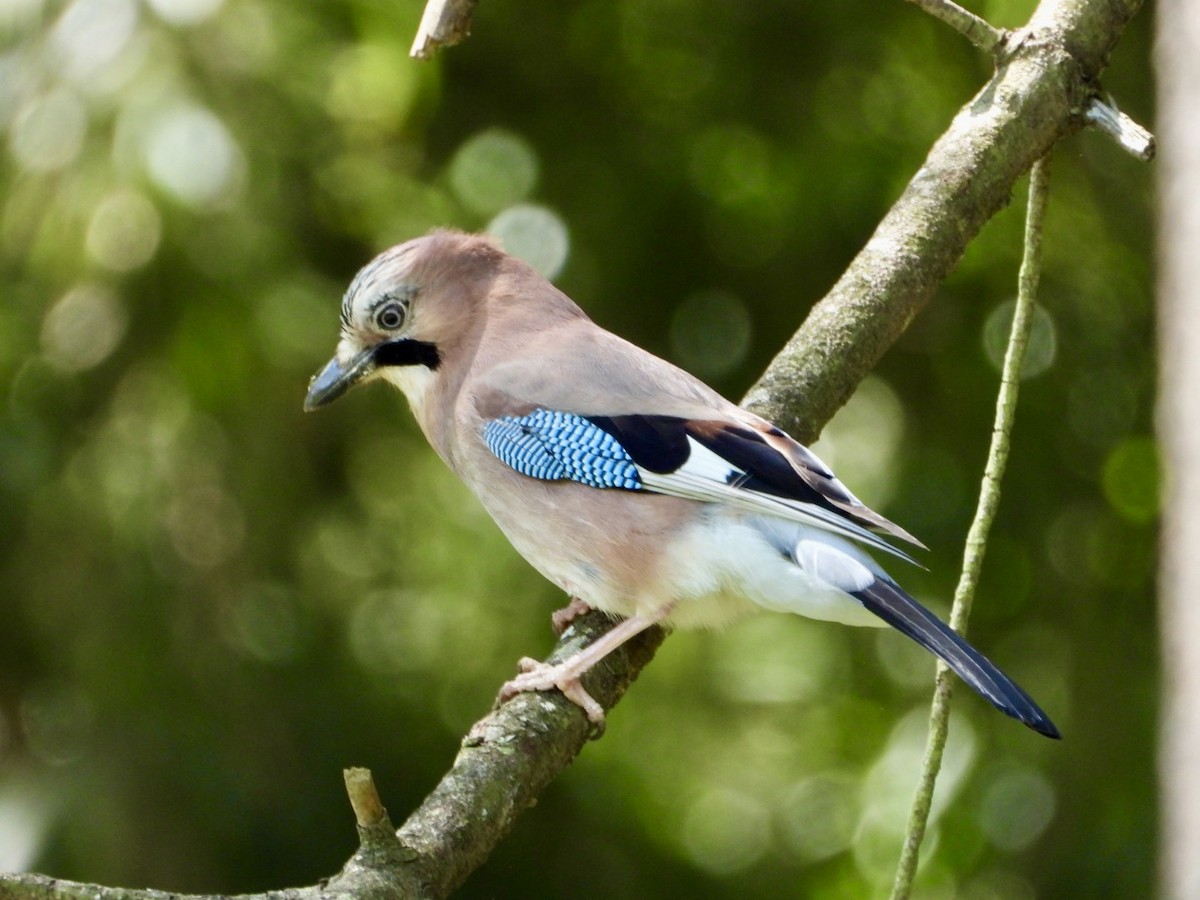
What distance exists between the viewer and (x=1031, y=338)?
4586 millimetres

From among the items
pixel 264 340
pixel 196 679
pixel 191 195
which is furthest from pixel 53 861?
pixel 191 195

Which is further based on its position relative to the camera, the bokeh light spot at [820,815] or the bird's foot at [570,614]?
the bokeh light spot at [820,815]

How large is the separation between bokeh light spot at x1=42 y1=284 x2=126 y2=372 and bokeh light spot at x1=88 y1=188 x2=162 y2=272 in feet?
0.40

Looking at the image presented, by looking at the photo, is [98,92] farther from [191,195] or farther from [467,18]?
[467,18]

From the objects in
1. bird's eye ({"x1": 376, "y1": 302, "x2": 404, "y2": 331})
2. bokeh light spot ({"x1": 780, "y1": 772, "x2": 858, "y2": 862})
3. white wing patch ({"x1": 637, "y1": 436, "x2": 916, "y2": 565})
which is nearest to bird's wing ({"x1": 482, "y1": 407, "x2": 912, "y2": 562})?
white wing patch ({"x1": 637, "y1": 436, "x2": 916, "y2": 565})

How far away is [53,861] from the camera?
4.13 meters

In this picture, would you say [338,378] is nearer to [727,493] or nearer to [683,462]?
[683,462]

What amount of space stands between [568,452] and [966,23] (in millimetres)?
1299

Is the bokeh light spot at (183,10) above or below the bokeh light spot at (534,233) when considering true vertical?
below

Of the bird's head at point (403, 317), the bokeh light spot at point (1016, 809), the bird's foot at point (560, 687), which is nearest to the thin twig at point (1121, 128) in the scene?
the bird's head at point (403, 317)

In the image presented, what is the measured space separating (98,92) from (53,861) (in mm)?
2252

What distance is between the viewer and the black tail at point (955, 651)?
222 cm

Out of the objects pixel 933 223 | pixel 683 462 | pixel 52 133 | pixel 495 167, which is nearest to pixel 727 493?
pixel 683 462

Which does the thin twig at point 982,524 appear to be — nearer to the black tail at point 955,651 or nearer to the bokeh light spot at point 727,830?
the black tail at point 955,651
